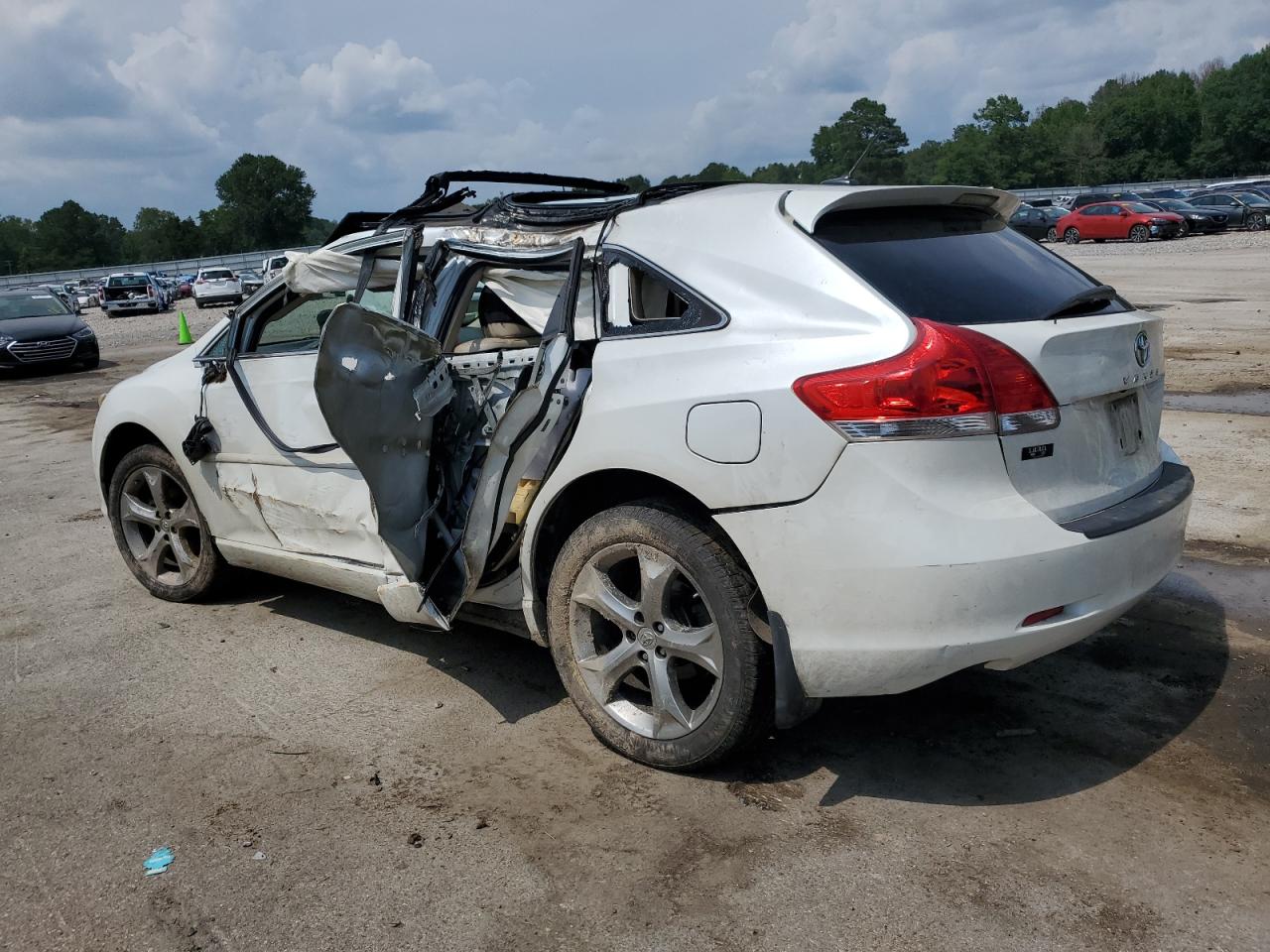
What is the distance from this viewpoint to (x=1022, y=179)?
10238 cm

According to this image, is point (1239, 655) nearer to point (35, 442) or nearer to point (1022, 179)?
point (35, 442)

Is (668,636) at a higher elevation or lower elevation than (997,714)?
higher

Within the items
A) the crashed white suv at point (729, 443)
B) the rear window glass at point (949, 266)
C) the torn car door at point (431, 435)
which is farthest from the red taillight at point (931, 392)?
the torn car door at point (431, 435)

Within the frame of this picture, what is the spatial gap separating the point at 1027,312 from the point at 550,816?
2112 millimetres

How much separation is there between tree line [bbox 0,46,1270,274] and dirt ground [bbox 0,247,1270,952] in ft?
270

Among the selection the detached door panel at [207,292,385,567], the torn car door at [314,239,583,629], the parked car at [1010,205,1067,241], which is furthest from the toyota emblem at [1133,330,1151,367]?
the parked car at [1010,205,1067,241]

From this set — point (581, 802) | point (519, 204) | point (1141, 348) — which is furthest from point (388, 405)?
point (1141, 348)

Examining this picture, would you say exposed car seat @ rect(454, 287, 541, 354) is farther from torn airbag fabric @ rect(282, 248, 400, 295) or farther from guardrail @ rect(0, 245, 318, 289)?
guardrail @ rect(0, 245, 318, 289)

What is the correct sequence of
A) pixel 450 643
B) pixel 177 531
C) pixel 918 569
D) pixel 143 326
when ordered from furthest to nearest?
pixel 143 326 < pixel 177 531 < pixel 450 643 < pixel 918 569

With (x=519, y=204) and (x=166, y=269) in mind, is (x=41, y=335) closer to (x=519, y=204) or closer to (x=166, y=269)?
(x=519, y=204)

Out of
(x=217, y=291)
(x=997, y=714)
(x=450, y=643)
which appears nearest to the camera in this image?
(x=997, y=714)

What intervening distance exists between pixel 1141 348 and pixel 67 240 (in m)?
147

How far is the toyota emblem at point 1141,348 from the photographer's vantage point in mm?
3415

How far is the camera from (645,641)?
347cm
